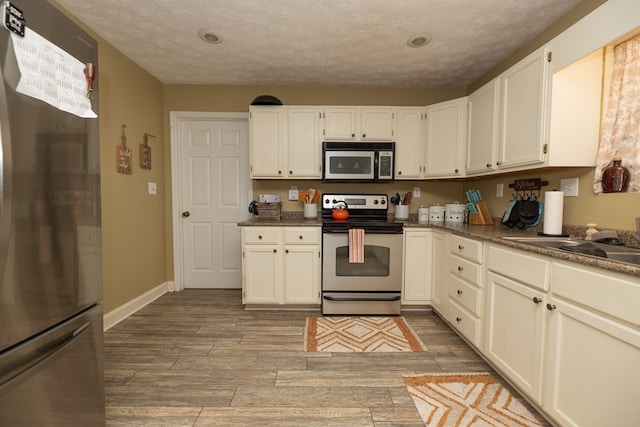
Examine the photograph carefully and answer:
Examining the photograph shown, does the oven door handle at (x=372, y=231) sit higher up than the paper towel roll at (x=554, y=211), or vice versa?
the paper towel roll at (x=554, y=211)

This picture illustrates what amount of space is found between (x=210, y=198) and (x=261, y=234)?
1.10 meters

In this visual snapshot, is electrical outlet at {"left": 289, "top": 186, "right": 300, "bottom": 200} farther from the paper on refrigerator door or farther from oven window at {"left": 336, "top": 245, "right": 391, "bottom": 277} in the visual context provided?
the paper on refrigerator door

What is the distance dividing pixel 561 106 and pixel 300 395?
240 cm

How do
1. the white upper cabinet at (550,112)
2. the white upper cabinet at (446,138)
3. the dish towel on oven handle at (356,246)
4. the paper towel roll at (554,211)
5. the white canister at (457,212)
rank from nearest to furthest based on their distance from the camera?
the white upper cabinet at (550,112) < the paper towel roll at (554,211) < the dish towel on oven handle at (356,246) < the white upper cabinet at (446,138) < the white canister at (457,212)

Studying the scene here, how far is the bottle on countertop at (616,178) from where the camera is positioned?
162 cm

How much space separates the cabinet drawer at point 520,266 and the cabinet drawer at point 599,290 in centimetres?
6

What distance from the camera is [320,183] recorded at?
336cm

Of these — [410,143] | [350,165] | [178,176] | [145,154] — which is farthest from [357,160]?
[145,154]

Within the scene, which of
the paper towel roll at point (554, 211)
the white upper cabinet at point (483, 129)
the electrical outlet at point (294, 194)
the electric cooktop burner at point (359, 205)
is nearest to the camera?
the paper towel roll at point (554, 211)

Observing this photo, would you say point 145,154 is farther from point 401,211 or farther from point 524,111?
point 524,111

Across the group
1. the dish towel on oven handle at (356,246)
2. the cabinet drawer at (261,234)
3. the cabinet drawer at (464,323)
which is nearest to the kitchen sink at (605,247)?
the cabinet drawer at (464,323)

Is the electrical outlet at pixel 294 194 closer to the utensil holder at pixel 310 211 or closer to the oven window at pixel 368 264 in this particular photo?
the utensil holder at pixel 310 211

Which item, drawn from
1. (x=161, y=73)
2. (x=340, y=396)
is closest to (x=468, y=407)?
(x=340, y=396)

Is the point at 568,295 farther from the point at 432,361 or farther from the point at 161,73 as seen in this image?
the point at 161,73
